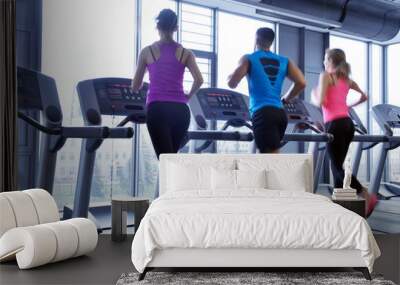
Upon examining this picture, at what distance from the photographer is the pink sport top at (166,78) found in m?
5.14

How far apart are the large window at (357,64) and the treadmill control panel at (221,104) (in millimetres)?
1165

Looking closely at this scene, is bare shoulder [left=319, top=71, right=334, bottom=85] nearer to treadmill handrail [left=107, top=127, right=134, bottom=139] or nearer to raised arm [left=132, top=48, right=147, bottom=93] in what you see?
raised arm [left=132, top=48, right=147, bottom=93]

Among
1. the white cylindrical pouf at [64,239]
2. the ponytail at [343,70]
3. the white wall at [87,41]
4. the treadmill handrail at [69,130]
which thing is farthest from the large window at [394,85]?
the white cylindrical pouf at [64,239]

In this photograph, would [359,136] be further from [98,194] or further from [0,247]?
[0,247]

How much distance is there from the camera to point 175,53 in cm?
524

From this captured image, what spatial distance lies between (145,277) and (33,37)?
2.87m

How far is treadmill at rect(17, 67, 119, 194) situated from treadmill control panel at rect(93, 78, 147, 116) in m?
0.21

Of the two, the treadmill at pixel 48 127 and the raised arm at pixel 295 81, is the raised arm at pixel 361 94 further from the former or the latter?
the treadmill at pixel 48 127

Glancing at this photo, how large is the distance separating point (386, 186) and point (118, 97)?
9.64ft

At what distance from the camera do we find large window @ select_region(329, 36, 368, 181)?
217 inches

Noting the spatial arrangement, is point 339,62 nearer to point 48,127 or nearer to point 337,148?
point 337,148

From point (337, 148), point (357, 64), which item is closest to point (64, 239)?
point (337, 148)

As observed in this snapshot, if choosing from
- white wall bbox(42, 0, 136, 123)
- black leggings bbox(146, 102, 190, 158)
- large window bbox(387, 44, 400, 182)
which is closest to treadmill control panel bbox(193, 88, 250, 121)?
black leggings bbox(146, 102, 190, 158)

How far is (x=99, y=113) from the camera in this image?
5.05 meters
